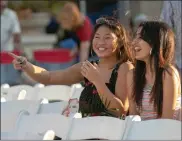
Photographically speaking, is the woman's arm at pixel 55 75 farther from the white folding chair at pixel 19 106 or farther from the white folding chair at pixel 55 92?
the white folding chair at pixel 55 92

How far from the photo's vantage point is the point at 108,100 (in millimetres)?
4961

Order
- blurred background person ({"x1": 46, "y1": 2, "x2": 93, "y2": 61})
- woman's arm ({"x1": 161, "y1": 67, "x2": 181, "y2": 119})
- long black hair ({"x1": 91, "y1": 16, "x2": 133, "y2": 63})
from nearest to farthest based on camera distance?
1. woman's arm ({"x1": 161, "y1": 67, "x2": 181, "y2": 119})
2. long black hair ({"x1": 91, "y1": 16, "x2": 133, "y2": 63})
3. blurred background person ({"x1": 46, "y1": 2, "x2": 93, "y2": 61})

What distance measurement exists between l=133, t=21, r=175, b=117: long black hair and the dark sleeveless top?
0.56 feet

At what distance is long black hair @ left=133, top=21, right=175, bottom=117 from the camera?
4.95 m

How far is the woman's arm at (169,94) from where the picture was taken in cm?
487

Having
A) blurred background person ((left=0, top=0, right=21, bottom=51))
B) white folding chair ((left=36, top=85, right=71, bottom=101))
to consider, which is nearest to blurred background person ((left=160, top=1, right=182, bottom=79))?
white folding chair ((left=36, top=85, right=71, bottom=101))

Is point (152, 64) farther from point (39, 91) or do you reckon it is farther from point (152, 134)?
point (39, 91)

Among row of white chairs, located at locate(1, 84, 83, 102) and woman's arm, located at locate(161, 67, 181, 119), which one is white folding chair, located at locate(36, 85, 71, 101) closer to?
row of white chairs, located at locate(1, 84, 83, 102)

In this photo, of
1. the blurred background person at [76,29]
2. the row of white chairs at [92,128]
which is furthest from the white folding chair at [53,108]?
the blurred background person at [76,29]

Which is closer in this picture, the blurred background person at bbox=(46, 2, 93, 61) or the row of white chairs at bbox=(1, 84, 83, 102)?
the row of white chairs at bbox=(1, 84, 83, 102)

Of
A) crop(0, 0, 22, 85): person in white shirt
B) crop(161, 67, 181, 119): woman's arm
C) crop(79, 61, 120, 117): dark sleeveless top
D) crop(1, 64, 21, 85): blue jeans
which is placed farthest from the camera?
crop(0, 0, 22, 85): person in white shirt

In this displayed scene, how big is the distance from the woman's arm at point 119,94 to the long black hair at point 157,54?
4.3 inches

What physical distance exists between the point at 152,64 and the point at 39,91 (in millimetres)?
1993

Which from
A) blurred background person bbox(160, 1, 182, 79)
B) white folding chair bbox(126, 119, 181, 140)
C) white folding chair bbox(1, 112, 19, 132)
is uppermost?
blurred background person bbox(160, 1, 182, 79)
